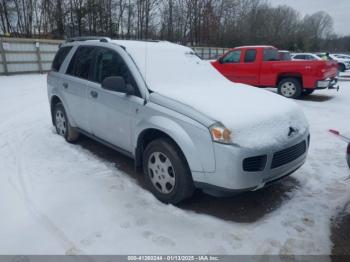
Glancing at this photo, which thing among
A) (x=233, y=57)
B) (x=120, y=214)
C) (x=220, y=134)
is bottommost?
(x=120, y=214)

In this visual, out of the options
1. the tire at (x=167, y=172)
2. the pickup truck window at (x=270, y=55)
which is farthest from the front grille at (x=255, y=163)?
the pickup truck window at (x=270, y=55)

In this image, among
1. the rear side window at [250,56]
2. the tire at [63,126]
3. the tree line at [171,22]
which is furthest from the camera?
the tree line at [171,22]

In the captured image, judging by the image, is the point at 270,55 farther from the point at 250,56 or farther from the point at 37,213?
the point at 37,213

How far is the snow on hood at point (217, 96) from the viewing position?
2992 millimetres

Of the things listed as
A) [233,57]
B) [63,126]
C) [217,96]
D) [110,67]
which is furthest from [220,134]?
[233,57]

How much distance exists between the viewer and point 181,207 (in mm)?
3377

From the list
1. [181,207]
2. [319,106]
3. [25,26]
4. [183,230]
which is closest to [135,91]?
[181,207]

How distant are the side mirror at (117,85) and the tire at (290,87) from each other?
7.82m

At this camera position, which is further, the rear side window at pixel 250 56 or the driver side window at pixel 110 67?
the rear side window at pixel 250 56

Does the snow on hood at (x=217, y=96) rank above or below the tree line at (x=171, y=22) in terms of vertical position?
below

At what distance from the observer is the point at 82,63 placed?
4770 millimetres

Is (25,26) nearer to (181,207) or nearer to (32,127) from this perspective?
(32,127)

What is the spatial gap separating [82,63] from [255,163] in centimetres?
323

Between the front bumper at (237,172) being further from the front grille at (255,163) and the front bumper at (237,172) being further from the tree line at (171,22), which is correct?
the tree line at (171,22)
